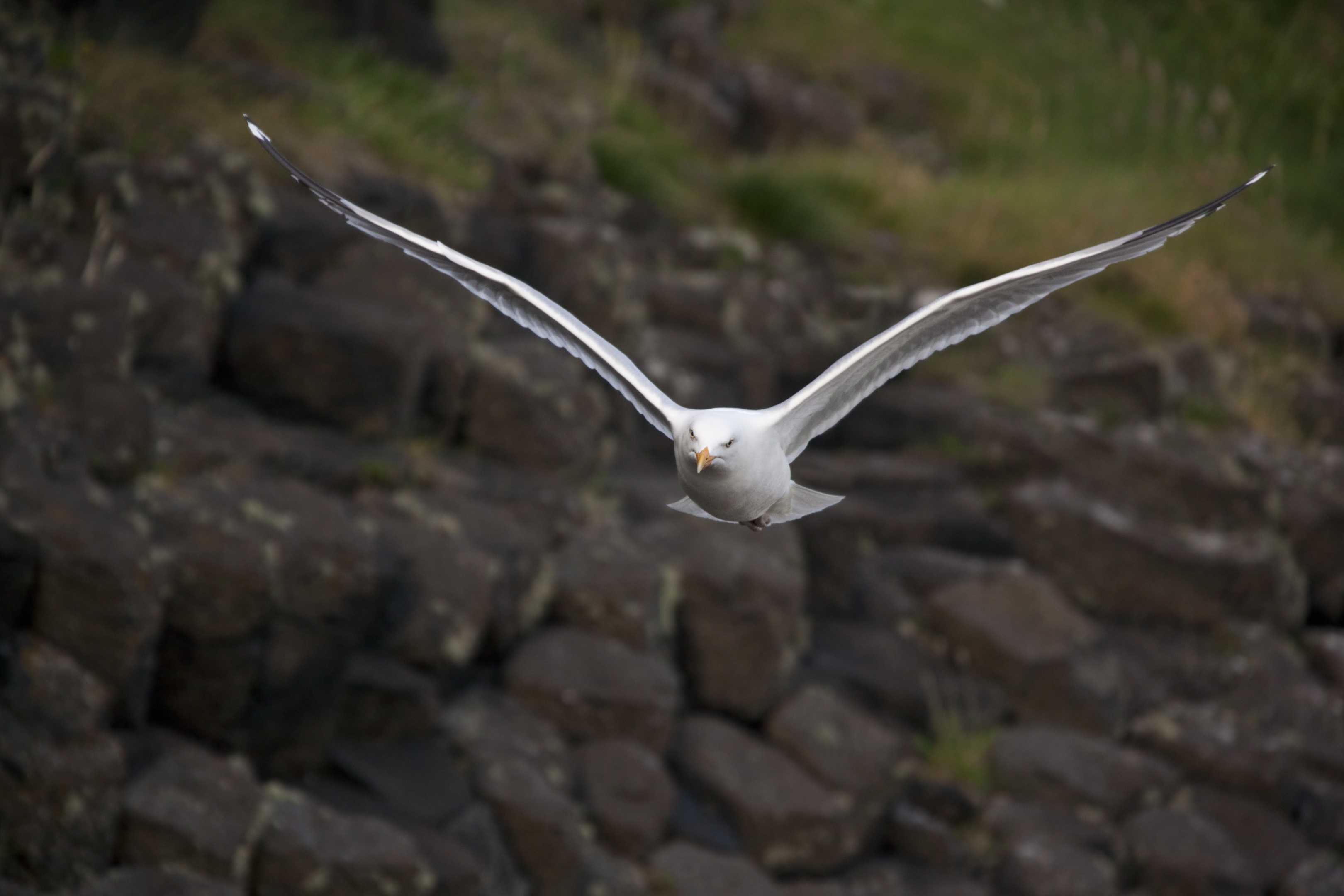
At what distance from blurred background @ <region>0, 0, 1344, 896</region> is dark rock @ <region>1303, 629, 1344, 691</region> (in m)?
0.04

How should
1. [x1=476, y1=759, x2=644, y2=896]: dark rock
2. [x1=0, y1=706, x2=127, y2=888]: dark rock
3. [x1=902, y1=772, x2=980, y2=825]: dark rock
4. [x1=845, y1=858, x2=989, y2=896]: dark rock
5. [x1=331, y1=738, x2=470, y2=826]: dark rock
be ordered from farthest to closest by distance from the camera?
[x1=902, y1=772, x2=980, y2=825]: dark rock < [x1=845, y1=858, x2=989, y2=896]: dark rock < [x1=476, y1=759, x2=644, y2=896]: dark rock < [x1=331, y1=738, x2=470, y2=826]: dark rock < [x1=0, y1=706, x2=127, y2=888]: dark rock

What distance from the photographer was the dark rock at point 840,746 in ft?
24.7

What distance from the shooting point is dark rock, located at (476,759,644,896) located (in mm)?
6090

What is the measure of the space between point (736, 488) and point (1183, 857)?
5045 millimetres

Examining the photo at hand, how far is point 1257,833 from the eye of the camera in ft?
27.1

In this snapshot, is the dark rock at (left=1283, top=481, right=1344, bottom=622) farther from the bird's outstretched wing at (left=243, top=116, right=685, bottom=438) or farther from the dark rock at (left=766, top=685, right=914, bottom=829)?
the bird's outstretched wing at (left=243, top=116, right=685, bottom=438)

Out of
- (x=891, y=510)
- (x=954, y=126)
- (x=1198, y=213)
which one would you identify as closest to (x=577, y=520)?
(x=891, y=510)

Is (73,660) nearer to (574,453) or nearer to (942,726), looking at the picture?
(574,453)

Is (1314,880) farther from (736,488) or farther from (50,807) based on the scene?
(50,807)

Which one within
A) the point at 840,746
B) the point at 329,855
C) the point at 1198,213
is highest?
the point at 1198,213

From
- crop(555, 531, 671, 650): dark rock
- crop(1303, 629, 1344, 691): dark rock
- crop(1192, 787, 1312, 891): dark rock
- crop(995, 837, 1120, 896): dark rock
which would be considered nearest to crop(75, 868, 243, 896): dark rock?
crop(555, 531, 671, 650): dark rock

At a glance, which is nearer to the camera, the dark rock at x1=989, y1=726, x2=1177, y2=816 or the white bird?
the white bird

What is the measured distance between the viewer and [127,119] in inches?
288

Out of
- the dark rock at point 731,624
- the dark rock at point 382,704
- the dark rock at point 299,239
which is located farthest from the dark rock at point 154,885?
the dark rock at point 299,239
